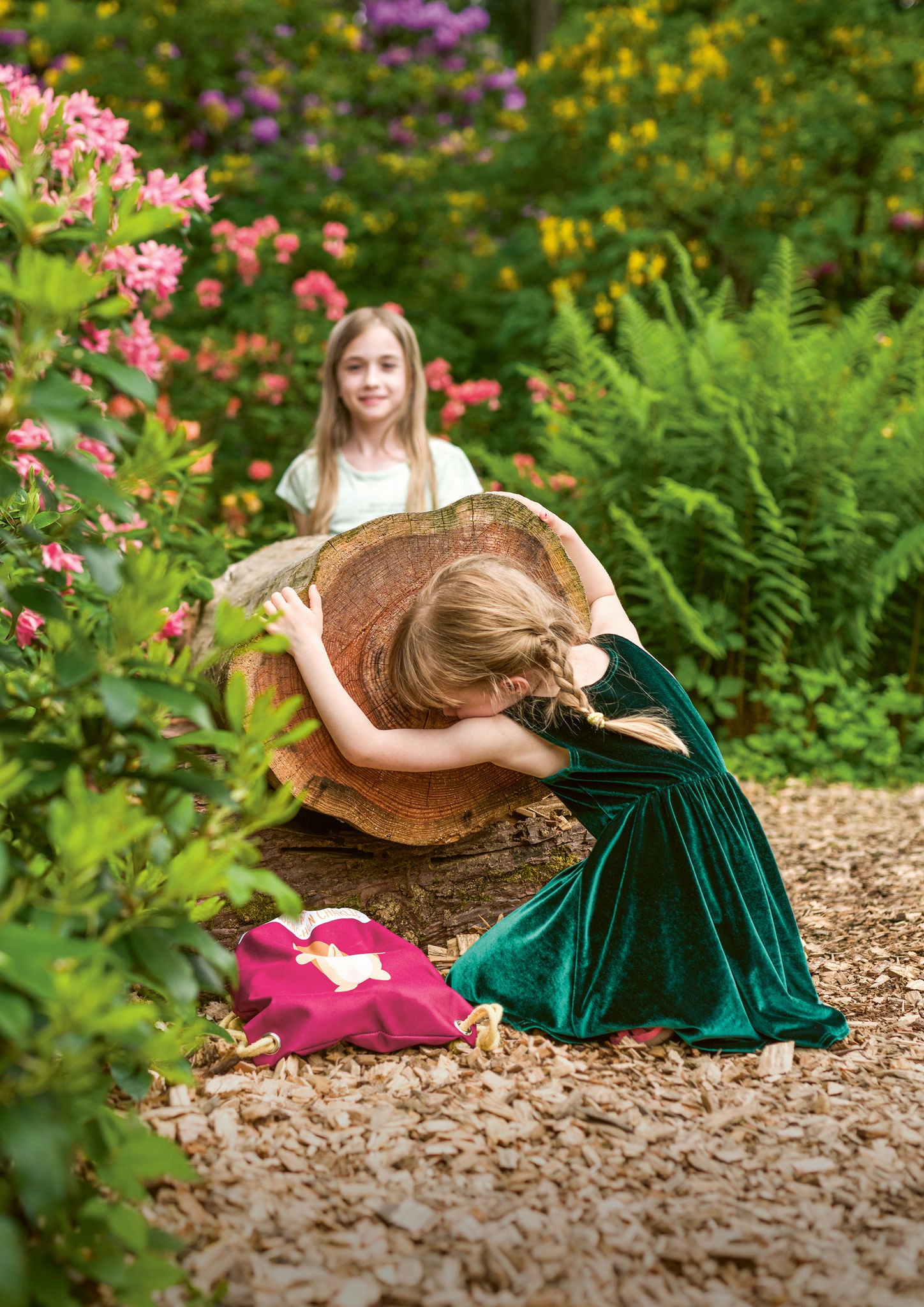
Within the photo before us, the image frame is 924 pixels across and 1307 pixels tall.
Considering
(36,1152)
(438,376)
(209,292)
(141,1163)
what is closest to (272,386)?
(209,292)

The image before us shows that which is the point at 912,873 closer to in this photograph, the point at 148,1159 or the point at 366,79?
the point at 148,1159

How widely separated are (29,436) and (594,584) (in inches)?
57.2

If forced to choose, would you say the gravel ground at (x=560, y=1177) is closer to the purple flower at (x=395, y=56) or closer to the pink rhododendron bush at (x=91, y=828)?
the pink rhododendron bush at (x=91, y=828)

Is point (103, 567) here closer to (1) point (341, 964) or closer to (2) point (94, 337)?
(1) point (341, 964)

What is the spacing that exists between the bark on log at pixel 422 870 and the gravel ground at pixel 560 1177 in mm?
506

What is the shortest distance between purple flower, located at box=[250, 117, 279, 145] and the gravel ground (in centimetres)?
694

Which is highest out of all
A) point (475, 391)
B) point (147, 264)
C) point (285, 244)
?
point (285, 244)

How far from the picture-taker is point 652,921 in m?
2.37

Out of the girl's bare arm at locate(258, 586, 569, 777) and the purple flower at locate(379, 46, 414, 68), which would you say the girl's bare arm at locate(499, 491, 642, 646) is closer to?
the girl's bare arm at locate(258, 586, 569, 777)

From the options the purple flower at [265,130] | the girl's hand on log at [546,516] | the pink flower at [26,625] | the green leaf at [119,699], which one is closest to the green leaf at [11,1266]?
the green leaf at [119,699]

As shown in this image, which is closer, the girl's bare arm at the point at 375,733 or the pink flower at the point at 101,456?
the girl's bare arm at the point at 375,733

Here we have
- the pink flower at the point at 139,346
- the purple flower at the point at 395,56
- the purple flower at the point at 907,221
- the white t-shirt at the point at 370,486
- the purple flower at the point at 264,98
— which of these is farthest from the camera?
the purple flower at the point at 395,56

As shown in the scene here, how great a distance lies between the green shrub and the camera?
423 cm

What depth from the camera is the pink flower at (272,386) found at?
5316 millimetres
